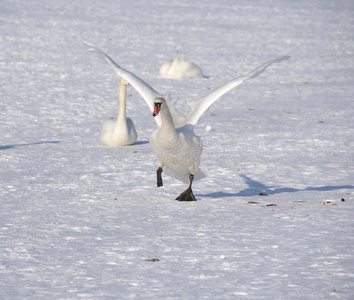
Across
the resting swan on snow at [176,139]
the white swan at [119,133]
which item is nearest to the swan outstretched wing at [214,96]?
the resting swan on snow at [176,139]

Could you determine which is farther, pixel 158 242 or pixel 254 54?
pixel 254 54

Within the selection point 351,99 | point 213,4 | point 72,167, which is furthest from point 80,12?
point 72,167

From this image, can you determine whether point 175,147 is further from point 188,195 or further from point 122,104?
point 122,104

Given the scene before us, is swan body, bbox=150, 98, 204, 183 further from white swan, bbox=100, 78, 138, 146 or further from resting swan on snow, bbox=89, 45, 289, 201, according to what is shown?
white swan, bbox=100, 78, 138, 146

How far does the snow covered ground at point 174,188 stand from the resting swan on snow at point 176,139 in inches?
12.3

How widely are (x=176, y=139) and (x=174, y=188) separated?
1.09 meters

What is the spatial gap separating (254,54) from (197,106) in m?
12.1

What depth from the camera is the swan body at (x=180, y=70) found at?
14414 mm

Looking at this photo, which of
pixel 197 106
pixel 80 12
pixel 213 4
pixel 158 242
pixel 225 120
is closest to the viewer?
pixel 158 242

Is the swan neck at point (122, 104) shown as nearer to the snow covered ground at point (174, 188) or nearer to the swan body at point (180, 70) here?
the snow covered ground at point (174, 188)

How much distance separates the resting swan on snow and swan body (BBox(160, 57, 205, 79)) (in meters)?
8.03

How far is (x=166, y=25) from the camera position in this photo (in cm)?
2230

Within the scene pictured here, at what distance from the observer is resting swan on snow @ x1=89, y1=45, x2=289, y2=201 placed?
18.6 feet

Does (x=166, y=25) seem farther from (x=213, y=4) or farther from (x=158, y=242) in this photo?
(x=158, y=242)
